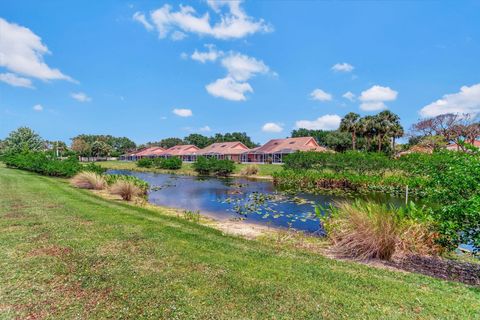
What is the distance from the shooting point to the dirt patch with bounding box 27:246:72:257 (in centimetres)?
520

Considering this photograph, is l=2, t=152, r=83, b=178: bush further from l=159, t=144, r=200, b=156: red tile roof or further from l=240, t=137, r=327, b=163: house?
l=159, t=144, r=200, b=156: red tile roof

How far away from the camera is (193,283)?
4.22 m

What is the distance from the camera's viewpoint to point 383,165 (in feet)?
84.2

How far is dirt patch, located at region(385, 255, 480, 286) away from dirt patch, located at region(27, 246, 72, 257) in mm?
6179

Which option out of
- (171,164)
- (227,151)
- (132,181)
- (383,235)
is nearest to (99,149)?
(227,151)

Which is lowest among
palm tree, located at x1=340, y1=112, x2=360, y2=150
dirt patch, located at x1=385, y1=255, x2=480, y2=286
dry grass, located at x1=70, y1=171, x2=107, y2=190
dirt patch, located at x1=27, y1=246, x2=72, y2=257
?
dirt patch, located at x1=385, y1=255, x2=480, y2=286

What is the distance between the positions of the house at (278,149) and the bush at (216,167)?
45.5 feet

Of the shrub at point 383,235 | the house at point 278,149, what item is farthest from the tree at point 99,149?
the shrub at point 383,235

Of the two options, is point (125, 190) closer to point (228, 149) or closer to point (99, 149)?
point (228, 149)

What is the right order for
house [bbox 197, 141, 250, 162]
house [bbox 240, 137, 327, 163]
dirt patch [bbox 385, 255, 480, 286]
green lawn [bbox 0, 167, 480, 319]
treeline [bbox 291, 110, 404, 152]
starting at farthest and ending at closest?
house [bbox 197, 141, 250, 162]
house [bbox 240, 137, 327, 163]
treeline [bbox 291, 110, 404, 152]
dirt patch [bbox 385, 255, 480, 286]
green lawn [bbox 0, 167, 480, 319]

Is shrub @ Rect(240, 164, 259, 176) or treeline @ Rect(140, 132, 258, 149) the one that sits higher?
treeline @ Rect(140, 132, 258, 149)

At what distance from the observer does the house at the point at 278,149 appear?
2044 inches

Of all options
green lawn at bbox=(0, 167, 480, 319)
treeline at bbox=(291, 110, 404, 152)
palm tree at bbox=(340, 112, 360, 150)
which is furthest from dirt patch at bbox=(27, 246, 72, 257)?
palm tree at bbox=(340, 112, 360, 150)

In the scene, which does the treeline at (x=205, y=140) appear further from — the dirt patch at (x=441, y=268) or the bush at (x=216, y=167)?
the dirt patch at (x=441, y=268)
